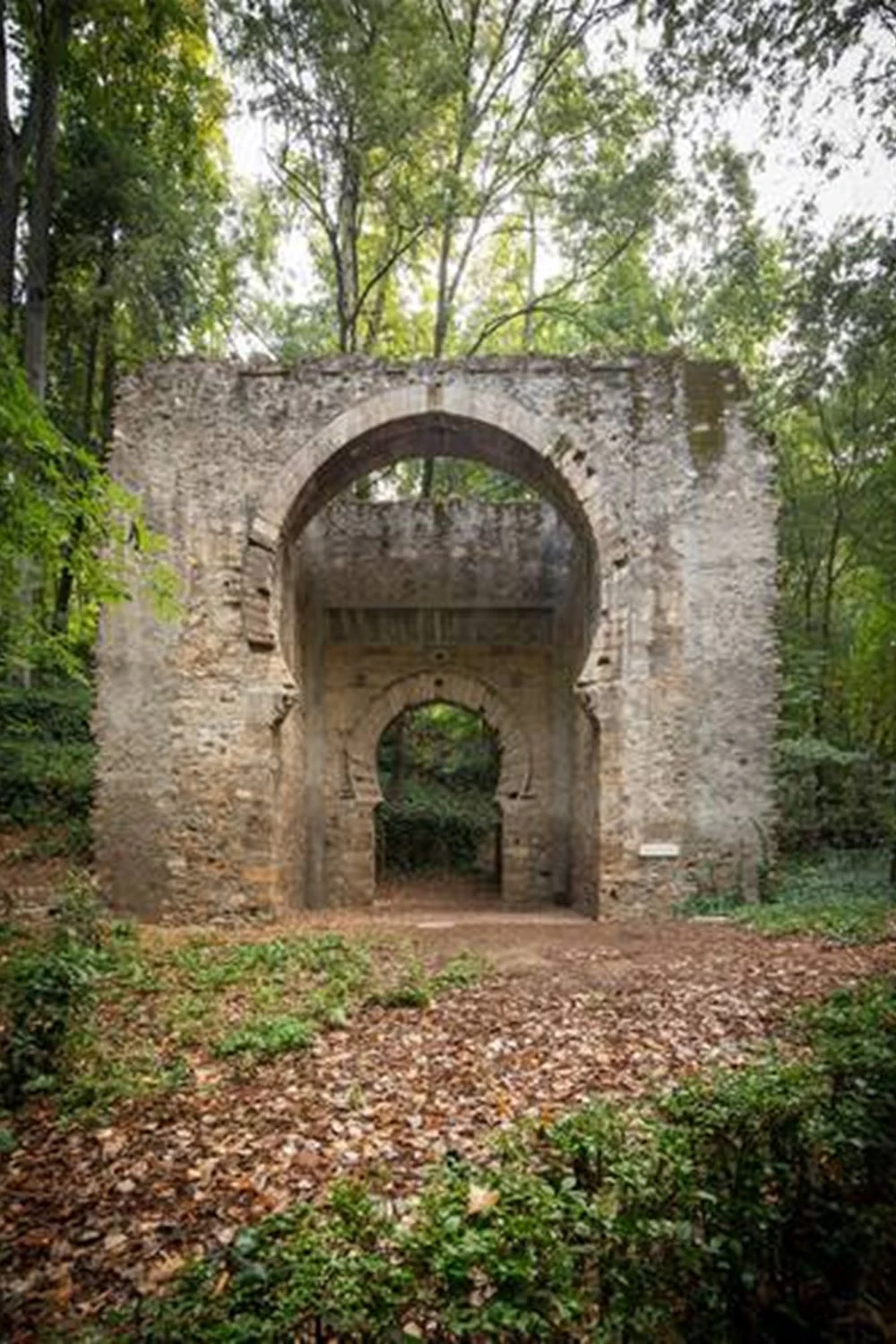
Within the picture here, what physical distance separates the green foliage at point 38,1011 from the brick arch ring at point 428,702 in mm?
6972

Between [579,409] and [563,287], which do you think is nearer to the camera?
[579,409]

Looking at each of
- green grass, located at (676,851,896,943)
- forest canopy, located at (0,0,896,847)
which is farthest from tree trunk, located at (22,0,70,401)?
green grass, located at (676,851,896,943)

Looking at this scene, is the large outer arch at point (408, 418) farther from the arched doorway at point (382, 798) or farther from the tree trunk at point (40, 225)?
the arched doorway at point (382, 798)

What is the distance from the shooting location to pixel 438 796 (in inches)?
683

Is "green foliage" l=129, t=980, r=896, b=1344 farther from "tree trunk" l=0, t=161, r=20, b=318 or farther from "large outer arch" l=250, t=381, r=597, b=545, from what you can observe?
"tree trunk" l=0, t=161, r=20, b=318

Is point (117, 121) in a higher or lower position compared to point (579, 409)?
higher

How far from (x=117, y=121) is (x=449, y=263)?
8.03 meters

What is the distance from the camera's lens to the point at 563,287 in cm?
1697

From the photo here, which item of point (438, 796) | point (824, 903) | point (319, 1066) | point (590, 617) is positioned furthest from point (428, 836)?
point (319, 1066)

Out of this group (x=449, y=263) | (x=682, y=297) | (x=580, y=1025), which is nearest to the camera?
(x=580, y=1025)

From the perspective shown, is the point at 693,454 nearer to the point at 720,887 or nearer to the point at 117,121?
the point at 720,887

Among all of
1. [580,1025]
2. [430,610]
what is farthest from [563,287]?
[580,1025]

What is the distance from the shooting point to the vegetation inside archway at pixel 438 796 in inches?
637

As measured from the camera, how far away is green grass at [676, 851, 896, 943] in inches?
295
